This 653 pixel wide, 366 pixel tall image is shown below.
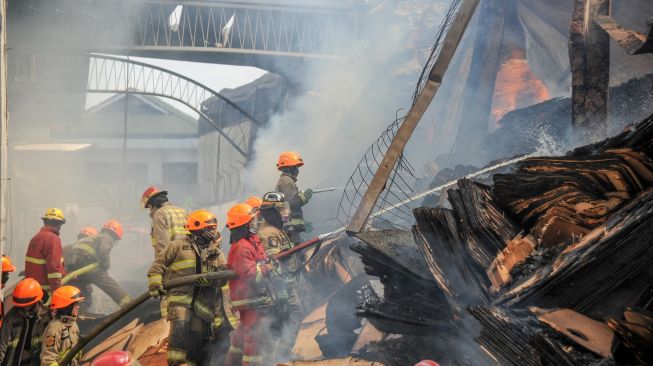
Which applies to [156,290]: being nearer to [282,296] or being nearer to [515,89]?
[282,296]

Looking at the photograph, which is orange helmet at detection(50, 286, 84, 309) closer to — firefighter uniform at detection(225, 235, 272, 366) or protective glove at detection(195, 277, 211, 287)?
protective glove at detection(195, 277, 211, 287)

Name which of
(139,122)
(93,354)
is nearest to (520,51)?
(93,354)

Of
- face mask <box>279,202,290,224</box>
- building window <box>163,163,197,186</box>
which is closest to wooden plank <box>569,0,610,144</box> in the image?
face mask <box>279,202,290,224</box>

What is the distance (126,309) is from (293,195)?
3.41 meters

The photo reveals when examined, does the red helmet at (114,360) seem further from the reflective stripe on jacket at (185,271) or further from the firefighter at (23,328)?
the firefighter at (23,328)

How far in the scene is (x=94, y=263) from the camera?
28.7 ft

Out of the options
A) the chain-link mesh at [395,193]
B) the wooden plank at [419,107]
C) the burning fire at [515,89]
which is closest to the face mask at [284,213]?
the chain-link mesh at [395,193]

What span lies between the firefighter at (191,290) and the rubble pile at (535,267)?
1498mm

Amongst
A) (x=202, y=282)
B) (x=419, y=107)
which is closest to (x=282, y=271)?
(x=202, y=282)

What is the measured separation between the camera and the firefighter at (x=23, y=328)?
236 inches

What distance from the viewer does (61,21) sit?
19.5 meters

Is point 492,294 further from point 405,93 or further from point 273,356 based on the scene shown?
point 405,93

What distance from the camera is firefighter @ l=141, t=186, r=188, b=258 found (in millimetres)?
7441

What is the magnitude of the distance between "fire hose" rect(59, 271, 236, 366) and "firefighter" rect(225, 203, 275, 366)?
205mm
